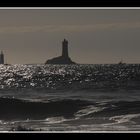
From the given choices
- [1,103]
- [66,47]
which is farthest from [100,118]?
[66,47]

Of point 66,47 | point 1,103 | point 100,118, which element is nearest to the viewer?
point 100,118
